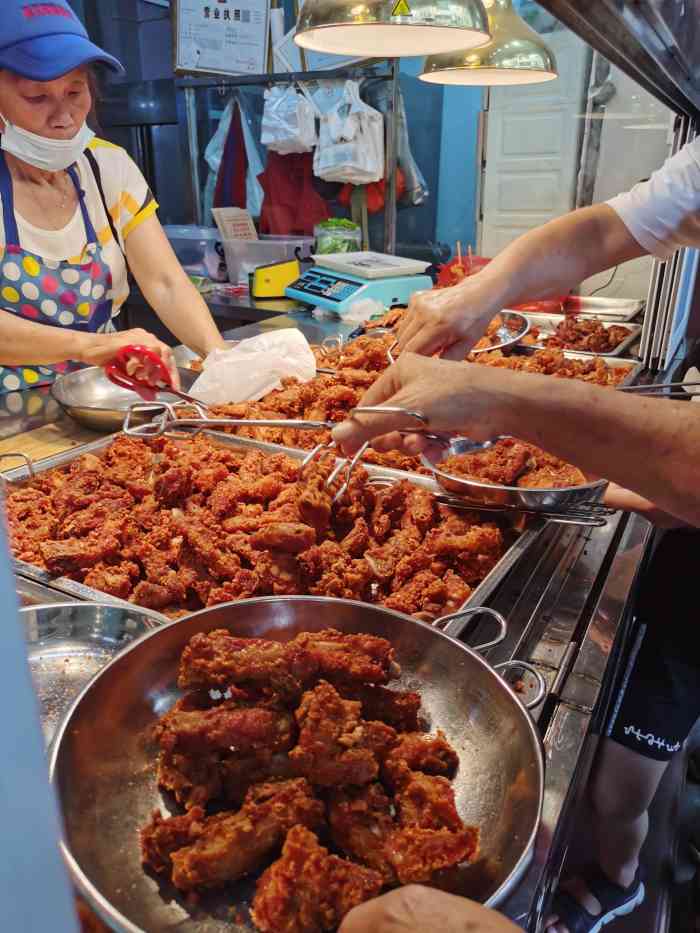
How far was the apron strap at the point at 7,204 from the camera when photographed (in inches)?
127

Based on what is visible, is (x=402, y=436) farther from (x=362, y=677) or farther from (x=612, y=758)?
(x=612, y=758)

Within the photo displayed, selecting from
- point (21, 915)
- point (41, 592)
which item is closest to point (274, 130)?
point (41, 592)

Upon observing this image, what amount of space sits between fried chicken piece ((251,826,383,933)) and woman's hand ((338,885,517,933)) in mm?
177

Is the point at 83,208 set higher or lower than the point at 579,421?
higher

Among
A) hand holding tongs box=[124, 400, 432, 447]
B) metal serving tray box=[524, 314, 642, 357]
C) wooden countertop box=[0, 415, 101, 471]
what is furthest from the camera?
metal serving tray box=[524, 314, 642, 357]

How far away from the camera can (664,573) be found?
8.83 ft

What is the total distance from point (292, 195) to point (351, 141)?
→ 1.24 metres

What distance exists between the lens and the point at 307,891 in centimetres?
91

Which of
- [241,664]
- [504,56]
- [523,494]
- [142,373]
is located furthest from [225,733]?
[504,56]

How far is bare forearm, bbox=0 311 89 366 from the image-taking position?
115 inches

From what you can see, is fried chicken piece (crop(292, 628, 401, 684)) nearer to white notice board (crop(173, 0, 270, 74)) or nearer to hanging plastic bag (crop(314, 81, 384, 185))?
hanging plastic bag (crop(314, 81, 384, 185))

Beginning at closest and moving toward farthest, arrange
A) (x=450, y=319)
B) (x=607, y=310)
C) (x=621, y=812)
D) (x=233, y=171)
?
1. (x=450, y=319)
2. (x=621, y=812)
3. (x=607, y=310)
4. (x=233, y=171)

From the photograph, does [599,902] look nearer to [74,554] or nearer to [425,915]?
[74,554]

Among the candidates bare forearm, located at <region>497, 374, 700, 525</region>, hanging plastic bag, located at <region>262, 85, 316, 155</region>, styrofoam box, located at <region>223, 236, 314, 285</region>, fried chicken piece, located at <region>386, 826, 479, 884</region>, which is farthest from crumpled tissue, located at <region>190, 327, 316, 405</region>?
hanging plastic bag, located at <region>262, 85, 316, 155</region>
